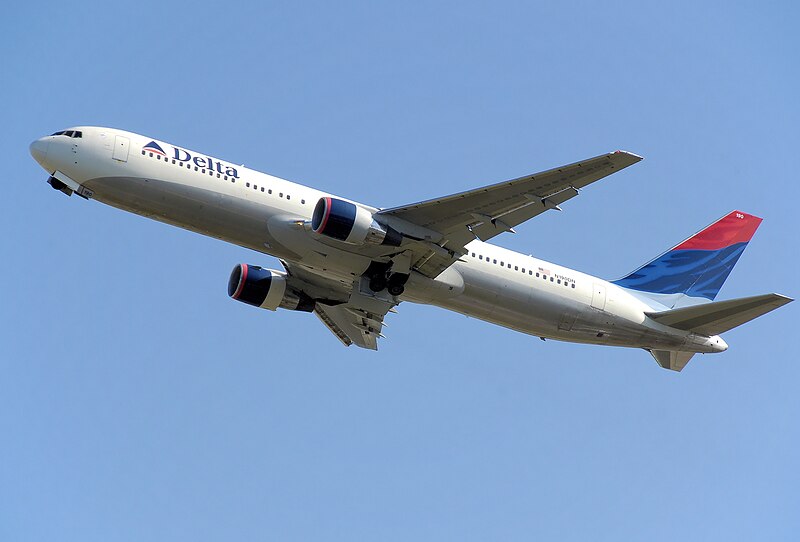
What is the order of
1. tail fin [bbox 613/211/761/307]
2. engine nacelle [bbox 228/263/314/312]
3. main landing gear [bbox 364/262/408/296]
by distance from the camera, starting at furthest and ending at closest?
1. tail fin [bbox 613/211/761/307]
2. engine nacelle [bbox 228/263/314/312]
3. main landing gear [bbox 364/262/408/296]

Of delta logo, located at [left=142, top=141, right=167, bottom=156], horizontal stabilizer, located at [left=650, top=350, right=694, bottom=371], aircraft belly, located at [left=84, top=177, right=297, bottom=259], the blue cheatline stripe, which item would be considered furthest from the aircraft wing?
horizontal stabilizer, located at [left=650, top=350, right=694, bottom=371]

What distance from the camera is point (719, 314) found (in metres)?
39.5

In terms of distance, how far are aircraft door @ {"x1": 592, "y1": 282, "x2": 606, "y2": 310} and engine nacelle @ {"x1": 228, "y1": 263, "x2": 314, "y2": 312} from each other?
12365mm

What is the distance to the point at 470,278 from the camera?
38.0 meters

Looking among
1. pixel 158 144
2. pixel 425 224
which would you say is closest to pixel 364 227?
pixel 425 224

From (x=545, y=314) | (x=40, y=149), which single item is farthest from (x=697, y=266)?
(x=40, y=149)

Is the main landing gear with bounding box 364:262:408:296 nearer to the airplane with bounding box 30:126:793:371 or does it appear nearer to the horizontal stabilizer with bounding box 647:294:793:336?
the airplane with bounding box 30:126:793:371

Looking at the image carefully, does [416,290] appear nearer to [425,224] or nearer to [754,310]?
[425,224]

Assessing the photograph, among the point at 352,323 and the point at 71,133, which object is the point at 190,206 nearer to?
the point at 71,133

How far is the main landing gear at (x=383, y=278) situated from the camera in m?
37.4

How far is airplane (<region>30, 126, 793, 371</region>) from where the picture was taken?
34969mm

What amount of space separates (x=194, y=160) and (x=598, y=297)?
662 inches

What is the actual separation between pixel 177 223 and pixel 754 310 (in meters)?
21.9

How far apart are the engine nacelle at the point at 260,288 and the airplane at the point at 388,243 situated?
0.17ft
